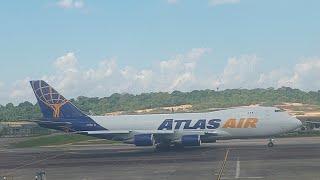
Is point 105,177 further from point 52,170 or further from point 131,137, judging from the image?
point 131,137

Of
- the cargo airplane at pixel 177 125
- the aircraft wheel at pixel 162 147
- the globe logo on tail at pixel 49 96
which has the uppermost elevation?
the globe logo on tail at pixel 49 96

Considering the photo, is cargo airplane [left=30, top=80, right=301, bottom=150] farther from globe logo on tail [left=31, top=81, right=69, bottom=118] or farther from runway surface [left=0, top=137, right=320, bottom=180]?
runway surface [left=0, top=137, right=320, bottom=180]

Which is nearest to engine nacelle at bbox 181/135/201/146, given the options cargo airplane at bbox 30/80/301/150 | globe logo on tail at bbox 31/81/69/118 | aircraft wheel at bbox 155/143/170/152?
cargo airplane at bbox 30/80/301/150

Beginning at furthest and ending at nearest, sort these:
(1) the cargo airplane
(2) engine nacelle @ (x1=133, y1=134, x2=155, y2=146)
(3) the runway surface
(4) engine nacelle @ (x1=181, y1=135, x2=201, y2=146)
→ (1) the cargo airplane
(2) engine nacelle @ (x1=133, y1=134, x2=155, y2=146)
(4) engine nacelle @ (x1=181, y1=135, x2=201, y2=146)
(3) the runway surface

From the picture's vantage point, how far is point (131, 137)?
53594 millimetres

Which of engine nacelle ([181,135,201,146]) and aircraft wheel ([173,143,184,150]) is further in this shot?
aircraft wheel ([173,143,184,150])

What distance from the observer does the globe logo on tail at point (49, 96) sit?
188ft

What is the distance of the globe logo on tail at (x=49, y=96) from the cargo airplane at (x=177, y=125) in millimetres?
107

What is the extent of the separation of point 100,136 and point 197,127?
1033cm

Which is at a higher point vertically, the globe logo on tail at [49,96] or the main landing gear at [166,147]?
the globe logo on tail at [49,96]

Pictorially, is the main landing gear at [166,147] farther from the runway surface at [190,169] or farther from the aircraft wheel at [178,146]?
the runway surface at [190,169]

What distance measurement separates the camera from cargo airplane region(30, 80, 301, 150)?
5106 cm

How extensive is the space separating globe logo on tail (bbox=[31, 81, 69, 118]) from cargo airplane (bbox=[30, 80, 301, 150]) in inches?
4.2

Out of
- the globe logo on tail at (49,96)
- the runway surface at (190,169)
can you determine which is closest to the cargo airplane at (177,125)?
the globe logo on tail at (49,96)
